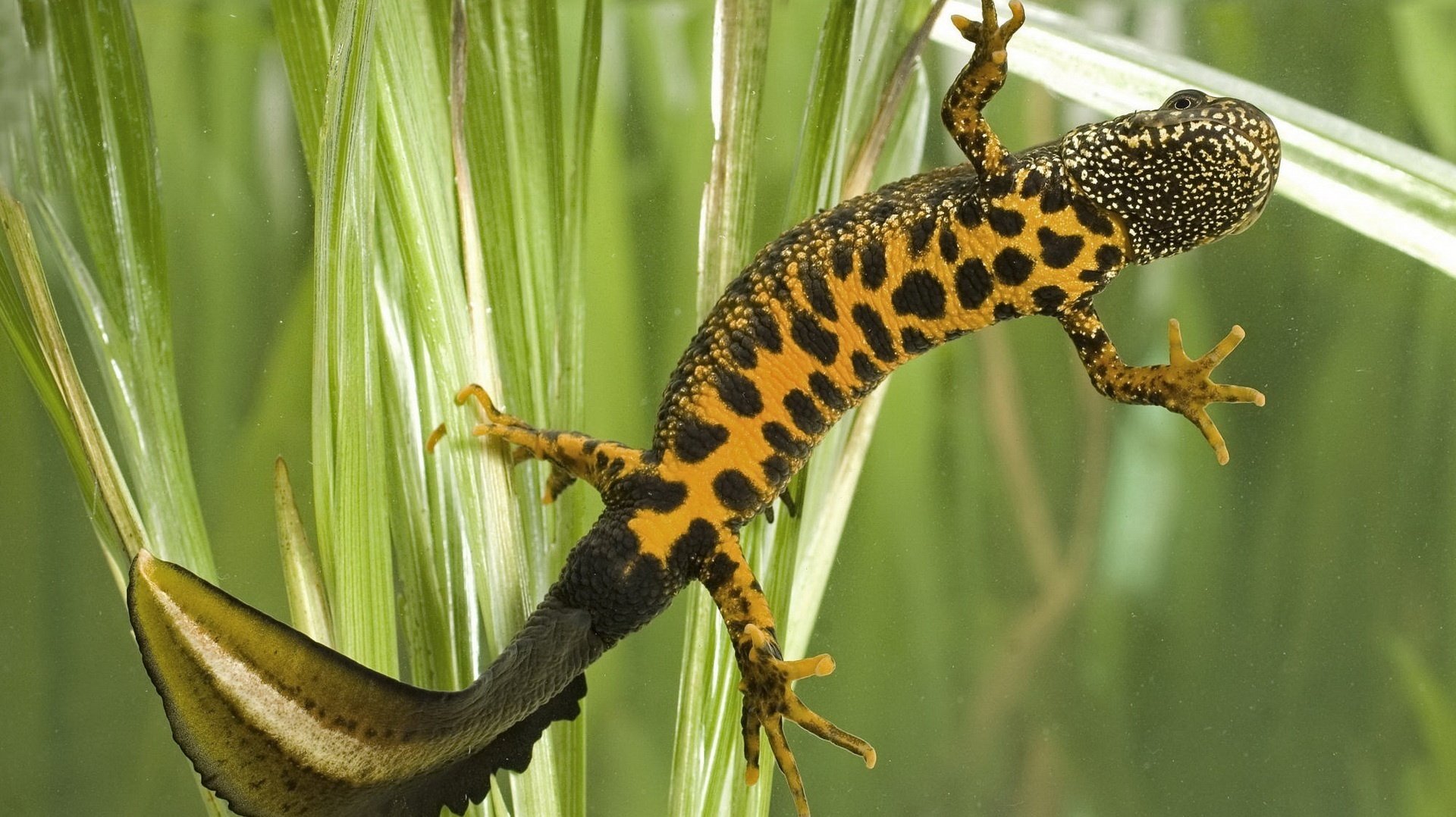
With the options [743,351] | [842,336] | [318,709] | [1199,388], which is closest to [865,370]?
[842,336]

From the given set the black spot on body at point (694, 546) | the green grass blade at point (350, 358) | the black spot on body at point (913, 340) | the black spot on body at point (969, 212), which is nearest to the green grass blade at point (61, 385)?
the green grass blade at point (350, 358)

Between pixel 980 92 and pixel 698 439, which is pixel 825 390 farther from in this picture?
pixel 980 92

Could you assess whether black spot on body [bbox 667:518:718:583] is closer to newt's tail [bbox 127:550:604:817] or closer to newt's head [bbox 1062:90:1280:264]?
newt's tail [bbox 127:550:604:817]

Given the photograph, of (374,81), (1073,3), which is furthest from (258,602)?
(1073,3)

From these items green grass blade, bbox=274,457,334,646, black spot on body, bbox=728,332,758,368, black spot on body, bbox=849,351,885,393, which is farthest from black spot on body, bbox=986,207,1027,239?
green grass blade, bbox=274,457,334,646

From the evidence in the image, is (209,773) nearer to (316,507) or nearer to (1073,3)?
(316,507)

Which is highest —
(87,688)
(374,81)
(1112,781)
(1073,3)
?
(1073,3)

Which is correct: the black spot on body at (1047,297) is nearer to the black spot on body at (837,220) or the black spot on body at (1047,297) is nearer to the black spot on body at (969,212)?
the black spot on body at (969,212)
